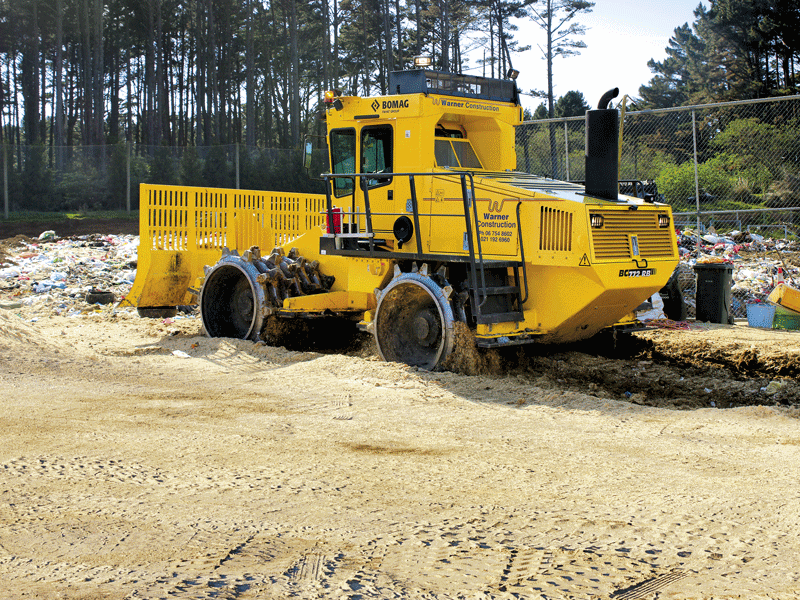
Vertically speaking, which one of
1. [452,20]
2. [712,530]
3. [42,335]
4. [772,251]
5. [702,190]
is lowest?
[712,530]

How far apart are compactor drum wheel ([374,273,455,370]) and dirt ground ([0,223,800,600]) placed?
0.40m

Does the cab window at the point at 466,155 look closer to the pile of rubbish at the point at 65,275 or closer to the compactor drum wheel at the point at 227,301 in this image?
the compactor drum wheel at the point at 227,301

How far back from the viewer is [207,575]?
10.8ft

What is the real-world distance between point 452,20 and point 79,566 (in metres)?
44.2

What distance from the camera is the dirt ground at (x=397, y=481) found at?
10.9 ft

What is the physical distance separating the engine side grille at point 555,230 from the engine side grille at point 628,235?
24cm

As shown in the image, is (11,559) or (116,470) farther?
(116,470)

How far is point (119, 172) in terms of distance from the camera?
2747cm

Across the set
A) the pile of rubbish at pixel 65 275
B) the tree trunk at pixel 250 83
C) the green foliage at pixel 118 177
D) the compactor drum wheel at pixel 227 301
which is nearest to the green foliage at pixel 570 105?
the tree trunk at pixel 250 83

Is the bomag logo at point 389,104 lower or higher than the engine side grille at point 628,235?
higher

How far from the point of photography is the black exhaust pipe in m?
7.82

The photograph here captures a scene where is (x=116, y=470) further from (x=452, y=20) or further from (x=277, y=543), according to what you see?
(x=452, y=20)

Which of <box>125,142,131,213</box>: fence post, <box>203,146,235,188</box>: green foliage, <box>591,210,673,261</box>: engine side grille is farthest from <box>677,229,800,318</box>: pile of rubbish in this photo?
<box>125,142,131,213</box>: fence post

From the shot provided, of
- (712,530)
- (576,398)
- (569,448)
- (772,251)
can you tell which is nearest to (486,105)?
(576,398)
